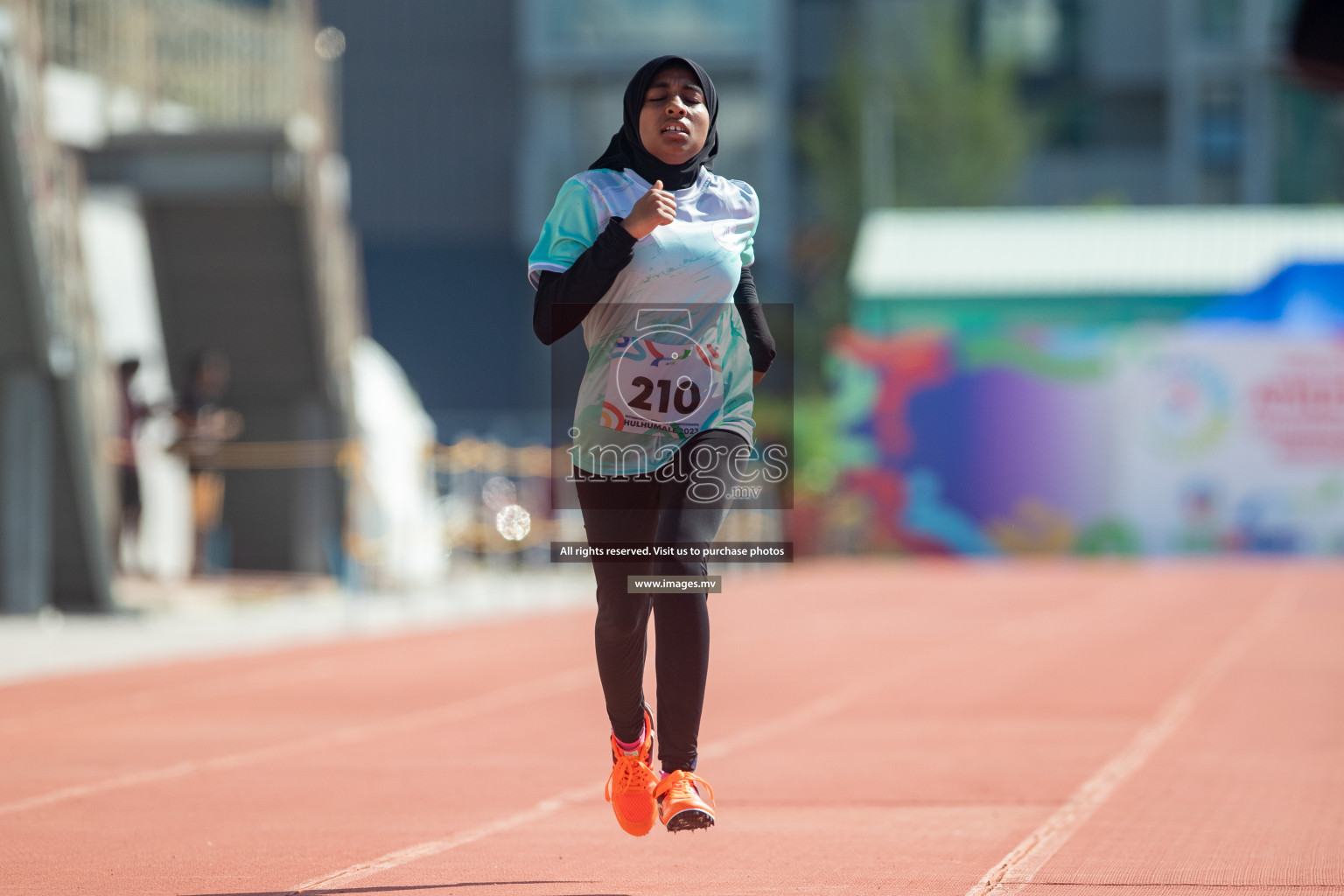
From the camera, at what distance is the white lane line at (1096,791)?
542cm

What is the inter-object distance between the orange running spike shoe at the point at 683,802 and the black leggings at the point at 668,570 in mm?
71

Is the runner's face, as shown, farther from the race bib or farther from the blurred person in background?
the blurred person in background

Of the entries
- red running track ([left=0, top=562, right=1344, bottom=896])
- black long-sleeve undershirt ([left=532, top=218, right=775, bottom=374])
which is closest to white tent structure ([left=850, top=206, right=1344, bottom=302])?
red running track ([left=0, top=562, right=1344, bottom=896])

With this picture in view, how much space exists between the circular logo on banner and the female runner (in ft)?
79.6

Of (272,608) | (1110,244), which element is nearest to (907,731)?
(272,608)

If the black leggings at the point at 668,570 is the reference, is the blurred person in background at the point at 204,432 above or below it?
below

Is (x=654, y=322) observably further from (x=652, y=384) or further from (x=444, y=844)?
(x=444, y=844)

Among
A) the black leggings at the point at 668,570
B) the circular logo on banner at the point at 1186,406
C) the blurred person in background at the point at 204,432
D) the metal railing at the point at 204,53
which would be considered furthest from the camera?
the circular logo on banner at the point at 1186,406

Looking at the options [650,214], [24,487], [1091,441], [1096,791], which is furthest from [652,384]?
[1091,441]

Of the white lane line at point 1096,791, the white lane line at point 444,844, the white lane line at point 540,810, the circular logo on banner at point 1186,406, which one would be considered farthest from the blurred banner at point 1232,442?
the white lane line at point 444,844

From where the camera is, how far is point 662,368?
203 inches

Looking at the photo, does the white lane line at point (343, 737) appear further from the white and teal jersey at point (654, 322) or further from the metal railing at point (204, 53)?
the metal railing at point (204, 53)

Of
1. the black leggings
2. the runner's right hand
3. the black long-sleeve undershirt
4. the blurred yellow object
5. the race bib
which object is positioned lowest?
the blurred yellow object

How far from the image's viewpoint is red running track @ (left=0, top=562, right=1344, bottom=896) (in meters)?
5.59
